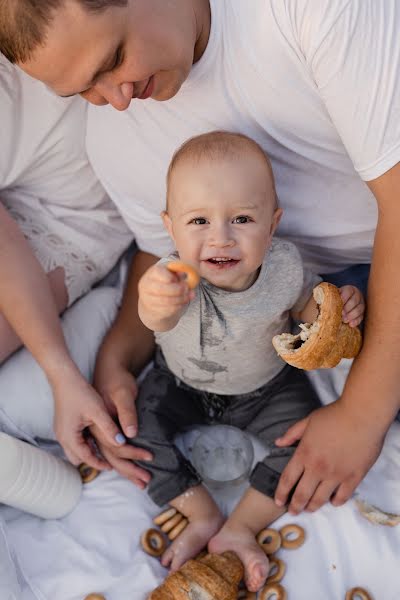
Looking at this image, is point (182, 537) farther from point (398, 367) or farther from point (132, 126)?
point (132, 126)

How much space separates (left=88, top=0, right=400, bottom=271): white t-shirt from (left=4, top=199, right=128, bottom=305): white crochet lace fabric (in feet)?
0.41

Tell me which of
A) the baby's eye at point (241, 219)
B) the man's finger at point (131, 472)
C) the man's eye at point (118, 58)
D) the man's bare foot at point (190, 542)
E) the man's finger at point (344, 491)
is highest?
the man's eye at point (118, 58)

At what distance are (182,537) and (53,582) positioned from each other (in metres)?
0.24

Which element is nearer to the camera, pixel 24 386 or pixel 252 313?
pixel 252 313

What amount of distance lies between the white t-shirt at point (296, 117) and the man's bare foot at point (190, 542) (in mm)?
562

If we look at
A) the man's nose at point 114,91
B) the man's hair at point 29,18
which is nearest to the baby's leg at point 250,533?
the man's nose at point 114,91

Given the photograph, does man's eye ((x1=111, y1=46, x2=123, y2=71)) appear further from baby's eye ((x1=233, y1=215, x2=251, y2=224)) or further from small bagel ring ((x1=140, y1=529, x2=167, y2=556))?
small bagel ring ((x1=140, y1=529, x2=167, y2=556))

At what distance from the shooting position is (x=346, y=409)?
1123 millimetres

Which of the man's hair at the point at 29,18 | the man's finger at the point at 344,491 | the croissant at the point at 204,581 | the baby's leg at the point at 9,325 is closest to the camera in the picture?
the man's hair at the point at 29,18

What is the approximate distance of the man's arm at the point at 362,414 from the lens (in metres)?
1.02

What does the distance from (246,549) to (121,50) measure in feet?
2.80

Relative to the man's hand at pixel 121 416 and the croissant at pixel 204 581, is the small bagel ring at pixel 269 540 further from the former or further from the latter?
the man's hand at pixel 121 416

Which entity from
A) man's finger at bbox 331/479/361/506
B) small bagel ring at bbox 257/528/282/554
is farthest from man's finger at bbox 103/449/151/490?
man's finger at bbox 331/479/361/506

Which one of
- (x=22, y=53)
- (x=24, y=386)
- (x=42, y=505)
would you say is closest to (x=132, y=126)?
(x=22, y=53)
